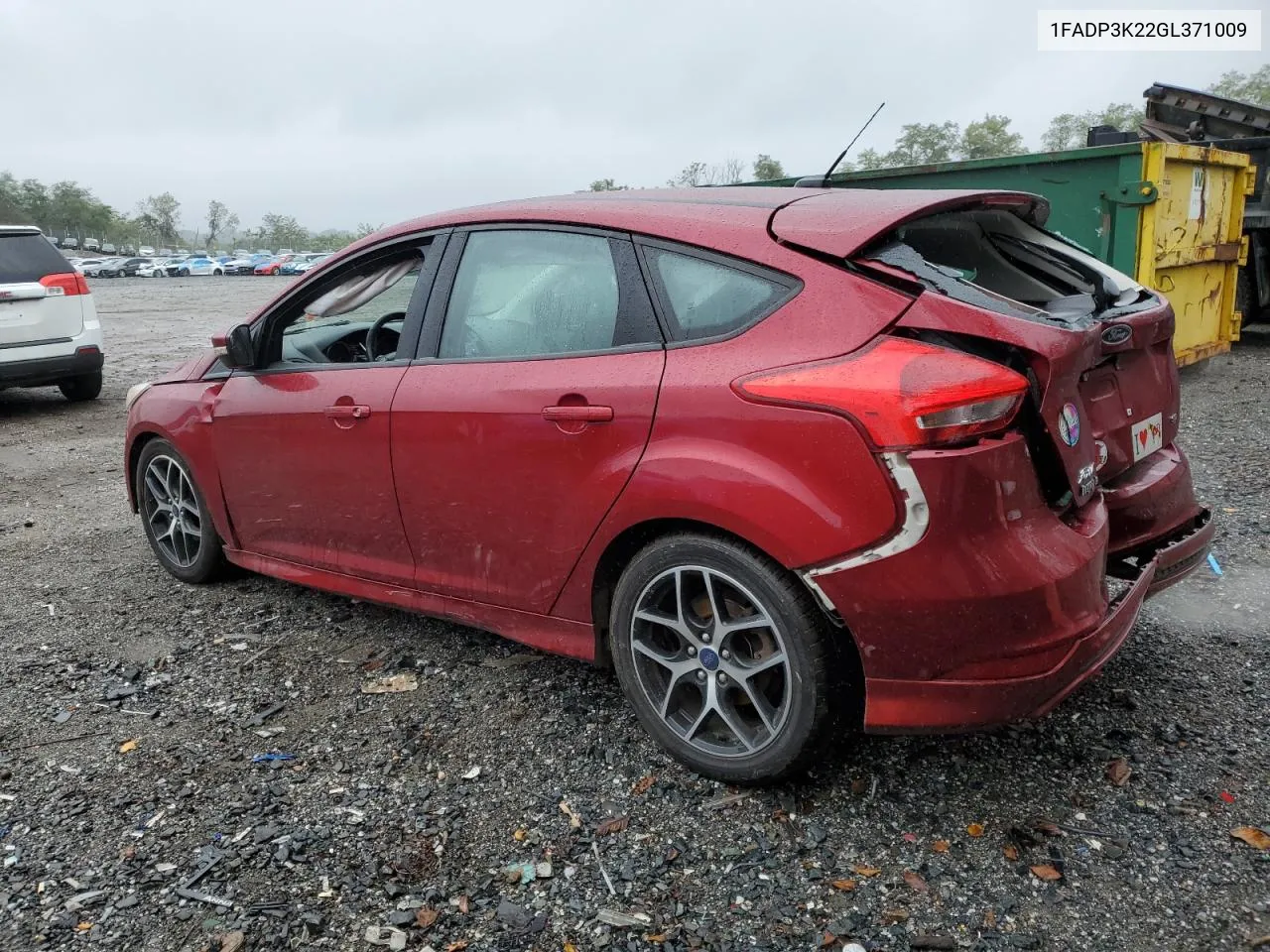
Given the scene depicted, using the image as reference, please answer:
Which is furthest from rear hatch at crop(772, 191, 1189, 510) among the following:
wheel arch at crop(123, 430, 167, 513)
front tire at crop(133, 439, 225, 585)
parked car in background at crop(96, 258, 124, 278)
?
parked car in background at crop(96, 258, 124, 278)

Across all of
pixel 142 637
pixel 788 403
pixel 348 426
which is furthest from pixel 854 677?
pixel 142 637

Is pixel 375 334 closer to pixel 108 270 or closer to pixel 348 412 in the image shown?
pixel 348 412

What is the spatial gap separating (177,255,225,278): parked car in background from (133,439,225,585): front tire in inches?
2834

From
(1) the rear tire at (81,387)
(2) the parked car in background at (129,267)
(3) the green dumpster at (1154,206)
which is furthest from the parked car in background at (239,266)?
(3) the green dumpster at (1154,206)

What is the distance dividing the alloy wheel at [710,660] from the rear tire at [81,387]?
8911 mm

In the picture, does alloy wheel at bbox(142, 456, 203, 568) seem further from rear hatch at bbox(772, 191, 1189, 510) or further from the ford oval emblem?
the ford oval emblem

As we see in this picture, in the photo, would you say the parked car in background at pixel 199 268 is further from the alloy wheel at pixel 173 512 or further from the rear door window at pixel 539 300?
the rear door window at pixel 539 300

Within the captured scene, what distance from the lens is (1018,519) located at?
94.5 inches

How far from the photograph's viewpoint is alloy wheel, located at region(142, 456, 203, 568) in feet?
14.9

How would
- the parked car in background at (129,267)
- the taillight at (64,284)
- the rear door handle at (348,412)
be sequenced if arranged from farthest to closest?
the parked car in background at (129,267)
the taillight at (64,284)
the rear door handle at (348,412)

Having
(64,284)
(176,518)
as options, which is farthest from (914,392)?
(64,284)

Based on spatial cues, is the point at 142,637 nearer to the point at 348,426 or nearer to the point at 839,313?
the point at 348,426

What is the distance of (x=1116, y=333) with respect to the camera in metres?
2.79

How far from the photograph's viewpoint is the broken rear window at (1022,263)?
291cm
